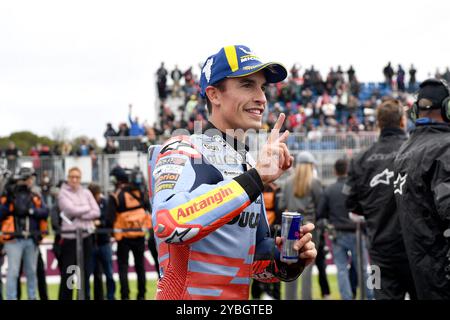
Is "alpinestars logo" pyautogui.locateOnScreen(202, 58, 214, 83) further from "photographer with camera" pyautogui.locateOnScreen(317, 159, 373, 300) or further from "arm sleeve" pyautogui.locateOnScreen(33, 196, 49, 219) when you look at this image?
"arm sleeve" pyautogui.locateOnScreen(33, 196, 49, 219)

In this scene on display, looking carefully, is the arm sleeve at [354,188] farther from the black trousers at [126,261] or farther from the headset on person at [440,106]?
the black trousers at [126,261]

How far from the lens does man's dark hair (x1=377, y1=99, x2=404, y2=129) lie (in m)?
5.47

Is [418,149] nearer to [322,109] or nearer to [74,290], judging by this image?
[74,290]

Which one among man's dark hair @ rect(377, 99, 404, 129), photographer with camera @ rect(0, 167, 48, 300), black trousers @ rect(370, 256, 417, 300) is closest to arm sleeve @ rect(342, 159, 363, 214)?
man's dark hair @ rect(377, 99, 404, 129)

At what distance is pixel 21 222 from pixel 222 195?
6560 millimetres

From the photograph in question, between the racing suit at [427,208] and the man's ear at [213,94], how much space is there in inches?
72.4

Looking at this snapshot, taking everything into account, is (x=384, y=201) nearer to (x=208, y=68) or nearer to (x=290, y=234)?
(x=290, y=234)

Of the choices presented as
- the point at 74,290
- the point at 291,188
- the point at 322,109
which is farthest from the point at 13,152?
the point at 322,109

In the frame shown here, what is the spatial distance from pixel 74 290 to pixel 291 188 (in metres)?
3.48

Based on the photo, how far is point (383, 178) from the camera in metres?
5.33

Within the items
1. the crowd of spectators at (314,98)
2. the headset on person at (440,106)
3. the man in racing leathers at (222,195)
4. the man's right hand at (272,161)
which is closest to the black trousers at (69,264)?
the headset on person at (440,106)

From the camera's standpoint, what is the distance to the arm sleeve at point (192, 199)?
228 cm

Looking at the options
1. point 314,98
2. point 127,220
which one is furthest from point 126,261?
point 314,98

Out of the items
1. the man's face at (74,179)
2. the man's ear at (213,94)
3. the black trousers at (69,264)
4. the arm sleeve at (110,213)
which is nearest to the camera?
the man's ear at (213,94)
